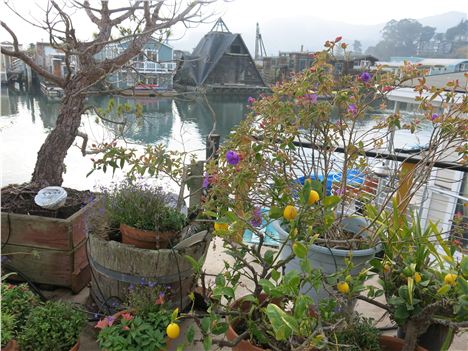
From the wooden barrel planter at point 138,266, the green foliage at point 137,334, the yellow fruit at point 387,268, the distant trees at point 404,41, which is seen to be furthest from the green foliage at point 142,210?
the distant trees at point 404,41

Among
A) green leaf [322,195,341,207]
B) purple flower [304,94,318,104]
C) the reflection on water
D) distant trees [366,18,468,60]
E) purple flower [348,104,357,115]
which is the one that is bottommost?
the reflection on water

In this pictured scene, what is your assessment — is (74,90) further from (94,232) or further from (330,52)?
(330,52)

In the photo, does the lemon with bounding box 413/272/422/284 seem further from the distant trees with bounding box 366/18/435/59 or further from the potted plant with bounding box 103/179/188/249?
the distant trees with bounding box 366/18/435/59

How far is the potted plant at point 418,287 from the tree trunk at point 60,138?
1761 millimetres

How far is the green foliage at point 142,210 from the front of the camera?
1.77 m

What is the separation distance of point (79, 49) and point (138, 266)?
1.26 metres

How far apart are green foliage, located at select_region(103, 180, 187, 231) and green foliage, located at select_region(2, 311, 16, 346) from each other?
0.58 metres

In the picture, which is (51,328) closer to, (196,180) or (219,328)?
(219,328)

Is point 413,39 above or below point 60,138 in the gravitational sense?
above

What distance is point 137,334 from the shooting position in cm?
137

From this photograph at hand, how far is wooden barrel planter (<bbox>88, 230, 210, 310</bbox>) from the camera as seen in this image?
165cm

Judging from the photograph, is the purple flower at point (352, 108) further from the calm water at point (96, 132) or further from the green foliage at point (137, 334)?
the green foliage at point (137, 334)

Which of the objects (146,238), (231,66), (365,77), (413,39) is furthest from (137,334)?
(231,66)

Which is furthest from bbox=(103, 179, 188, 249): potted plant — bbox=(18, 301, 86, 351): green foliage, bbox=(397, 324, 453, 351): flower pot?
bbox=(397, 324, 453, 351): flower pot
